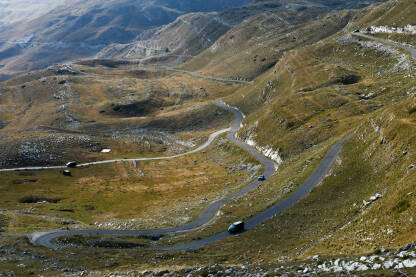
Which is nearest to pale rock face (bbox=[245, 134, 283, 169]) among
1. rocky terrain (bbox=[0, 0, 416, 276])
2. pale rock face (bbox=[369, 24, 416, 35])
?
rocky terrain (bbox=[0, 0, 416, 276])

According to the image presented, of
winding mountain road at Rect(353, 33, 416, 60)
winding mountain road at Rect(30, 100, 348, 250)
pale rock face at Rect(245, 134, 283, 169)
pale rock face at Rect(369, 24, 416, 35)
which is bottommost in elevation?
pale rock face at Rect(245, 134, 283, 169)

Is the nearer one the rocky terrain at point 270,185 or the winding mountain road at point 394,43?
the rocky terrain at point 270,185

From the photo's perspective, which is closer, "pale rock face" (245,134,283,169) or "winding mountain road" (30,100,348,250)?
"winding mountain road" (30,100,348,250)

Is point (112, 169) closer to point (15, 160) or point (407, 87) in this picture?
point (15, 160)

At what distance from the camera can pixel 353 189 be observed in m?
53.6

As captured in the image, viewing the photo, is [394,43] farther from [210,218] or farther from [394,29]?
[210,218]

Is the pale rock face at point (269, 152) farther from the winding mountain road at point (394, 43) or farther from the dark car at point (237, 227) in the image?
the winding mountain road at point (394, 43)

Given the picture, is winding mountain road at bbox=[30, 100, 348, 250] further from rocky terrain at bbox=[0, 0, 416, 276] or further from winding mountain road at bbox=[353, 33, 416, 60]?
winding mountain road at bbox=[353, 33, 416, 60]

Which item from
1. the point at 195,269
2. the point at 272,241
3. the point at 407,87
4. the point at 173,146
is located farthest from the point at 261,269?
the point at 173,146

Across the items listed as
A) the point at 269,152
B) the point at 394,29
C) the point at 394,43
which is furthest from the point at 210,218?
the point at 394,29

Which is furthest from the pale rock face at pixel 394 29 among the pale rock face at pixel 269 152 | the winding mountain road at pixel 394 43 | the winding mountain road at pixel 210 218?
the winding mountain road at pixel 210 218

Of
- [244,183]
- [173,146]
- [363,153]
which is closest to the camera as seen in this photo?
[363,153]

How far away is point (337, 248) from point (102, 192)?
94576 mm

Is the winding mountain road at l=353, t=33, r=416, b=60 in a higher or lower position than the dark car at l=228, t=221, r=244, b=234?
higher
